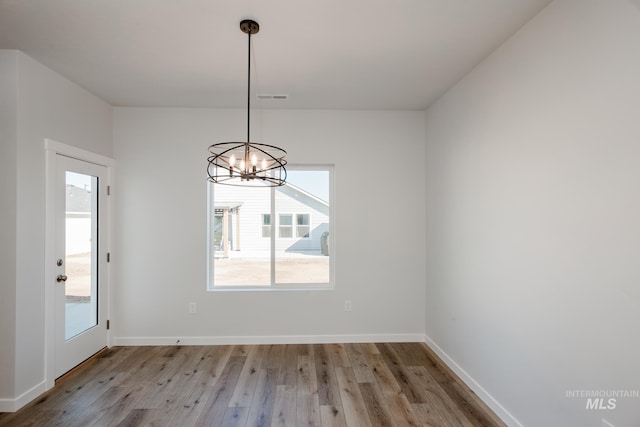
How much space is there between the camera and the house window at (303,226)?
379cm

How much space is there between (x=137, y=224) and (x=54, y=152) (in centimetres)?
111

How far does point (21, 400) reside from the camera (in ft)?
7.81

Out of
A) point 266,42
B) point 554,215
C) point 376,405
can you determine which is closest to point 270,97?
point 266,42

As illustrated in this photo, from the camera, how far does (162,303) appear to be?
3553 mm

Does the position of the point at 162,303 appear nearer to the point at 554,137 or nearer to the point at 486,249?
the point at 486,249

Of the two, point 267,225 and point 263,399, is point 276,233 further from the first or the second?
point 263,399

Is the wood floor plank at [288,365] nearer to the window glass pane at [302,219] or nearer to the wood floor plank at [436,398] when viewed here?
the wood floor plank at [436,398]

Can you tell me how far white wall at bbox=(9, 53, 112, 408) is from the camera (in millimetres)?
2381

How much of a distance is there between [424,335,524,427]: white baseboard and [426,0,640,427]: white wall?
0.16 feet

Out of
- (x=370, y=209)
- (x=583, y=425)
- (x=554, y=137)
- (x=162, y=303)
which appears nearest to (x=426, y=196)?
(x=370, y=209)

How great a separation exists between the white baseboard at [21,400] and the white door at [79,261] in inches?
9.6

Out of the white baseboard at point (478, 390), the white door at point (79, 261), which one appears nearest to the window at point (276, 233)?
the white door at point (79, 261)

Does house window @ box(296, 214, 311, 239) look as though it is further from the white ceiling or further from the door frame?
the door frame

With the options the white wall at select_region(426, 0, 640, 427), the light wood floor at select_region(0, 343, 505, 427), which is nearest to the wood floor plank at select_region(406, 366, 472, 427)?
the light wood floor at select_region(0, 343, 505, 427)
